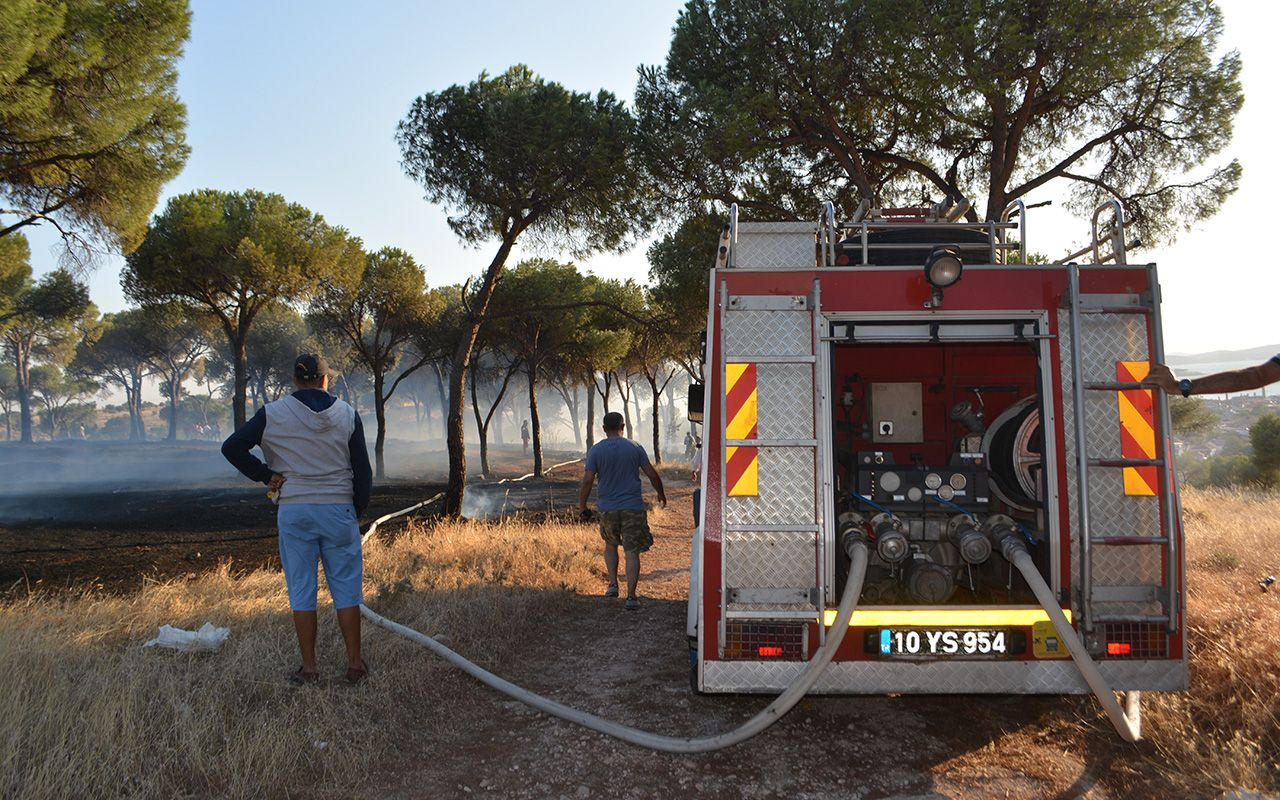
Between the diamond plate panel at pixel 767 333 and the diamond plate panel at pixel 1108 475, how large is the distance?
126 centimetres

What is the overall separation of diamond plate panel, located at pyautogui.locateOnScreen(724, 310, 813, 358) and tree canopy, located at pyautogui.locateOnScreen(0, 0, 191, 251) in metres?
8.15

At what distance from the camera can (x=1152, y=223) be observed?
487 inches

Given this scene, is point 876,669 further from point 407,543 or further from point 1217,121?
point 1217,121

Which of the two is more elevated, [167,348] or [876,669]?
[167,348]

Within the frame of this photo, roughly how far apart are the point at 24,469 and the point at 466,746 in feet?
146

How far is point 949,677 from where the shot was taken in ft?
12.1

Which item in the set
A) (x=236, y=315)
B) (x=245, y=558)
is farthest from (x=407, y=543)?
(x=236, y=315)

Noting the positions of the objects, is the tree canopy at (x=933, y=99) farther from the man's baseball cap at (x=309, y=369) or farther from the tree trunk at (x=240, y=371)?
the tree trunk at (x=240, y=371)

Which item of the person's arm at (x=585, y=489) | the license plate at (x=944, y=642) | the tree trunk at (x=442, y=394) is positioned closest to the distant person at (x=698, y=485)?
the license plate at (x=944, y=642)

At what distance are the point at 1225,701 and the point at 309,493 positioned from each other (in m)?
5.07

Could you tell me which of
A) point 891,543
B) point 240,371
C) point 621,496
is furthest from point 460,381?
point 240,371

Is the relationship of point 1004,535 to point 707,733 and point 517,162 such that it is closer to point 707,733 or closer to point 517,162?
point 707,733

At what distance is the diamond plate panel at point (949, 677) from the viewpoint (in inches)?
145

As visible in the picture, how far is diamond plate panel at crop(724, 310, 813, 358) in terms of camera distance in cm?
391
